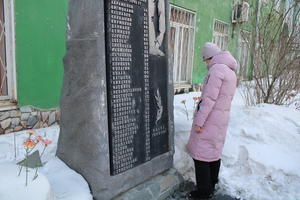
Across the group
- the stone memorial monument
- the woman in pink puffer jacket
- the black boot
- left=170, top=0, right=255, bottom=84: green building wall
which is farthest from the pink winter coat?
left=170, top=0, right=255, bottom=84: green building wall

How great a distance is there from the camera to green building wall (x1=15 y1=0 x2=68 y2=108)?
3982 mm

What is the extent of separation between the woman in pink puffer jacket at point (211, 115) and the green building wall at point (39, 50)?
2487 mm

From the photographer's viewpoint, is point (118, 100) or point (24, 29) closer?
point (118, 100)

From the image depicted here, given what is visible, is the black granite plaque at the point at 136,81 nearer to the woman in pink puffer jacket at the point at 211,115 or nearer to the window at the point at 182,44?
the woman in pink puffer jacket at the point at 211,115

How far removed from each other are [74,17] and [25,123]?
2.35 m

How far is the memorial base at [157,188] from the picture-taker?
2.61 metres

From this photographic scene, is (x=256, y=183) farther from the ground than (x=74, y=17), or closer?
closer

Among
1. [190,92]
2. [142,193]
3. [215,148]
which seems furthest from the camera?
[190,92]

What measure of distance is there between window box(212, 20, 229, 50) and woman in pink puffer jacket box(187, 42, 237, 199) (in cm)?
689

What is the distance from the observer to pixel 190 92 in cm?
821

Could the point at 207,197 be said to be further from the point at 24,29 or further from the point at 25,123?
the point at 24,29

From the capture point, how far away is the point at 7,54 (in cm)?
396

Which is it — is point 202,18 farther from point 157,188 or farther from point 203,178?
point 157,188

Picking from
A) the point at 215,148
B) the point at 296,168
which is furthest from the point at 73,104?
the point at 296,168
